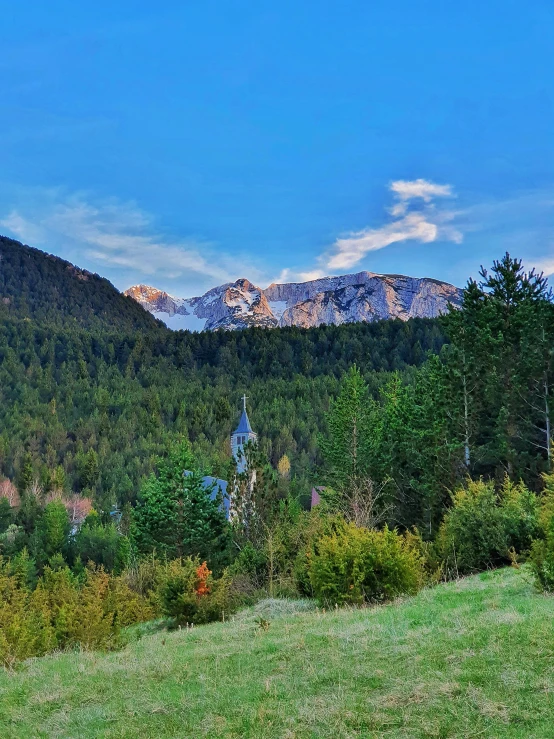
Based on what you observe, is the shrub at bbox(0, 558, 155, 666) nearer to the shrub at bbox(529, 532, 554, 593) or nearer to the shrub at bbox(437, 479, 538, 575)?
the shrub at bbox(529, 532, 554, 593)

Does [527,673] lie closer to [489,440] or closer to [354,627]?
[354,627]

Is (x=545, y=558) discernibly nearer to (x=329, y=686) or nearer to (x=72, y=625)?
(x=329, y=686)

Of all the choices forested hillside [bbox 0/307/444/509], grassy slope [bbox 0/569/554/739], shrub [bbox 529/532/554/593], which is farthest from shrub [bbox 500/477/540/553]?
forested hillside [bbox 0/307/444/509]

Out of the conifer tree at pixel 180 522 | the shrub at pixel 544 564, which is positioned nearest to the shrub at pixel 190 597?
the shrub at pixel 544 564

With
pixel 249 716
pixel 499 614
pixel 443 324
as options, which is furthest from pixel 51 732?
pixel 443 324

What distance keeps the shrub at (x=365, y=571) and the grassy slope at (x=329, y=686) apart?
3144 millimetres

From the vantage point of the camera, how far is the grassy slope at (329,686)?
4.85m

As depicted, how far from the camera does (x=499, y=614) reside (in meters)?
8.09

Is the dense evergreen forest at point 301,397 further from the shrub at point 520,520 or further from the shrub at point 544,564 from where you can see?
the shrub at point 544,564

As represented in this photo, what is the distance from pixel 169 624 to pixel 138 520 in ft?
58.2

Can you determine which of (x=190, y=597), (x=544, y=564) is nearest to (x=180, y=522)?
(x=190, y=597)

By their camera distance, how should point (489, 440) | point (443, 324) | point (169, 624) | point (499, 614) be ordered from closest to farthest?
point (499, 614) → point (169, 624) → point (489, 440) → point (443, 324)

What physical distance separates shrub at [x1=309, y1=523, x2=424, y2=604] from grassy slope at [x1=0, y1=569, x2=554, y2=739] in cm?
314

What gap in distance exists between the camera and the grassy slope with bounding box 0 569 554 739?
4852 millimetres
